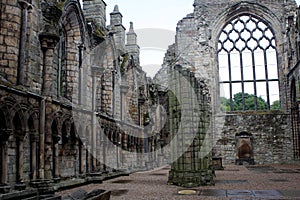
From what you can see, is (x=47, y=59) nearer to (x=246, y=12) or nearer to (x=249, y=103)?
(x=246, y=12)

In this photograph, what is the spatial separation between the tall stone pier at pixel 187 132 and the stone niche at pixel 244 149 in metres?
11.3

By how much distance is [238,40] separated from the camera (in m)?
23.7

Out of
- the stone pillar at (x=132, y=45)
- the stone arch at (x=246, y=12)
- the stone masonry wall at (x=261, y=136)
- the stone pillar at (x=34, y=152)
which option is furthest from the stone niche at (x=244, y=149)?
the stone pillar at (x=34, y=152)

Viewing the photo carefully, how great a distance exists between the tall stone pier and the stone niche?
11259 millimetres

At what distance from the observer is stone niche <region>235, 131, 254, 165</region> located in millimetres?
21312

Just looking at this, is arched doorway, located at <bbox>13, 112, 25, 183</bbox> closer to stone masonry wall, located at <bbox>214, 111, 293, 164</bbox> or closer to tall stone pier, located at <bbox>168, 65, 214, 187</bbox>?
tall stone pier, located at <bbox>168, 65, 214, 187</bbox>

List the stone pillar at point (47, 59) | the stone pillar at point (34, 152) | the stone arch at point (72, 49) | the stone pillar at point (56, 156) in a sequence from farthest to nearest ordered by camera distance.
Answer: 1. the stone arch at point (72, 49)
2. the stone pillar at point (56, 156)
3. the stone pillar at point (47, 59)
4. the stone pillar at point (34, 152)

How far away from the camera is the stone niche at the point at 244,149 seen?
839 inches

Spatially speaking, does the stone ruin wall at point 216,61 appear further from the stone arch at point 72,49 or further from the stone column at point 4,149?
the stone column at point 4,149

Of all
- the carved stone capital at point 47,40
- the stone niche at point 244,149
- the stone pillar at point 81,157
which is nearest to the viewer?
the carved stone capital at point 47,40

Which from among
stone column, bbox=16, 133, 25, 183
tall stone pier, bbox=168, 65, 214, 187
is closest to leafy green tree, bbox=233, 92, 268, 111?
tall stone pier, bbox=168, 65, 214, 187

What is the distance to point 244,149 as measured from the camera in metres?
21.7

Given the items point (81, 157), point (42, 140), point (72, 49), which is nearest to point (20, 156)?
point (42, 140)

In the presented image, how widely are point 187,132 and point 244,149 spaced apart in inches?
494
